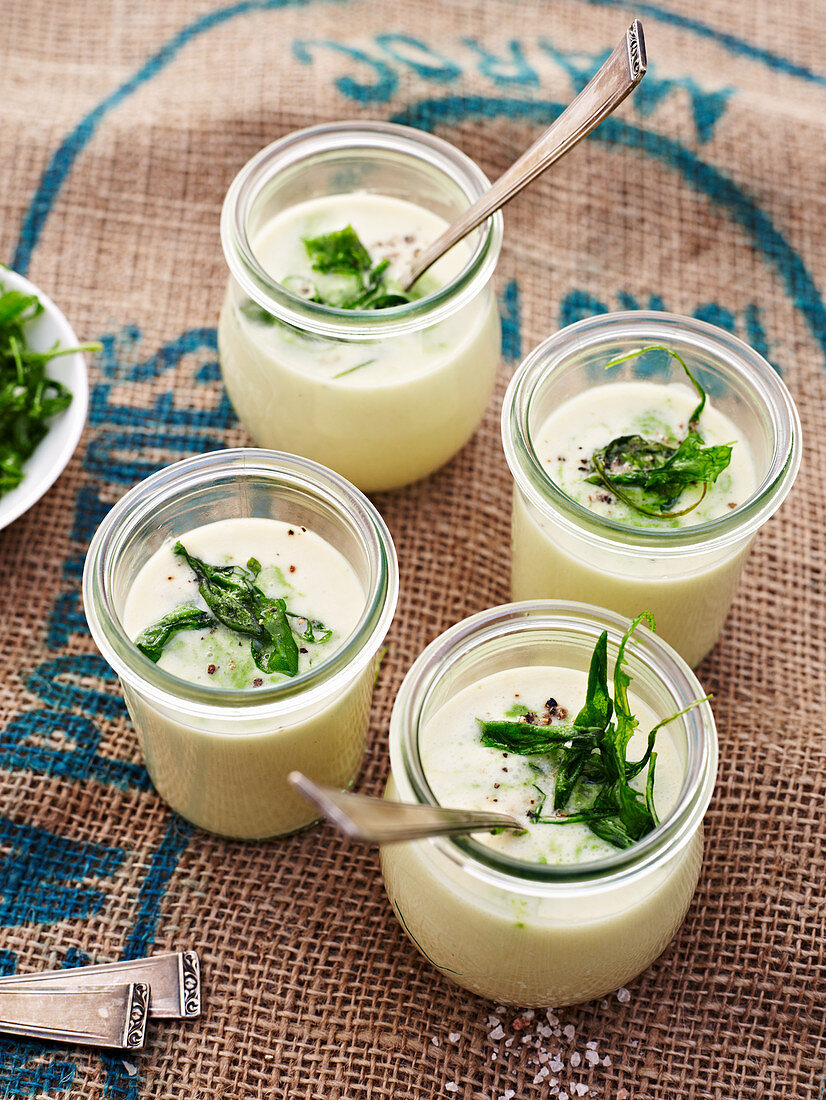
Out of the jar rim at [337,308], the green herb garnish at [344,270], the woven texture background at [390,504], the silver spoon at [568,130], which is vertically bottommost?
the woven texture background at [390,504]

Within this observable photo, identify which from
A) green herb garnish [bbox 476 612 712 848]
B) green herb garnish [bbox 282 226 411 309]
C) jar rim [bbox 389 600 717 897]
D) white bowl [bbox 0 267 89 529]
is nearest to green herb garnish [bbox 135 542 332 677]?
jar rim [bbox 389 600 717 897]

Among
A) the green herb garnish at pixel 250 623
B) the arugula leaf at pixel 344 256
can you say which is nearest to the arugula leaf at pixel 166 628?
the green herb garnish at pixel 250 623

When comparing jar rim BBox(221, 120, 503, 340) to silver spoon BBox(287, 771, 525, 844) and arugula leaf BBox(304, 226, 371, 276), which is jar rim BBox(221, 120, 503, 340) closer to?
arugula leaf BBox(304, 226, 371, 276)

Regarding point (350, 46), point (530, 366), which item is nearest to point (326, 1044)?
point (530, 366)

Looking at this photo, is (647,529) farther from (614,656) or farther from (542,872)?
(542,872)

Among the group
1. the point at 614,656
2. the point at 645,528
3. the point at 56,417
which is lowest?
the point at 56,417

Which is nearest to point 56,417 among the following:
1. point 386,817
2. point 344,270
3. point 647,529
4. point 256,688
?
point 344,270

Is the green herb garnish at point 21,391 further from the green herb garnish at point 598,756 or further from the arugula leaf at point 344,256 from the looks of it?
the green herb garnish at point 598,756
